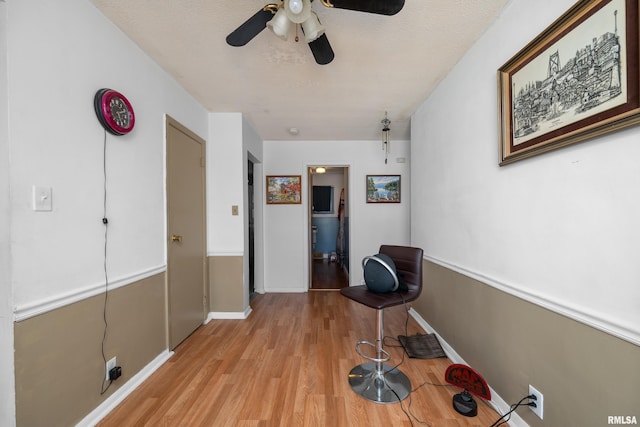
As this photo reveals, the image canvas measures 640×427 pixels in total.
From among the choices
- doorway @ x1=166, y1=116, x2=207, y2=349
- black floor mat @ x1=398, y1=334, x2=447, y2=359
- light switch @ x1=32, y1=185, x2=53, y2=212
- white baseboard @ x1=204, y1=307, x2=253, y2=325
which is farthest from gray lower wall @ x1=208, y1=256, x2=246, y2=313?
black floor mat @ x1=398, y1=334, x2=447, y2=359

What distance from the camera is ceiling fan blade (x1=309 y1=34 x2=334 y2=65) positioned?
1.37 m

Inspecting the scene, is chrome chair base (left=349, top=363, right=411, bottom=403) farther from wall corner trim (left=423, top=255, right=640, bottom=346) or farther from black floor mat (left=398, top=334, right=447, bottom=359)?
wall corner trim (left=423, top=255, right=640, bottom=346)

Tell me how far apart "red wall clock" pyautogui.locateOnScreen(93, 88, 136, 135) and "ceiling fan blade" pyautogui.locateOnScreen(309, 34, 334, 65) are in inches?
49.9

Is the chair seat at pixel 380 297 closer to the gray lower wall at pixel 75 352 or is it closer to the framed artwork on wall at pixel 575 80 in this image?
the framed artwork on wall at pixel 575 80

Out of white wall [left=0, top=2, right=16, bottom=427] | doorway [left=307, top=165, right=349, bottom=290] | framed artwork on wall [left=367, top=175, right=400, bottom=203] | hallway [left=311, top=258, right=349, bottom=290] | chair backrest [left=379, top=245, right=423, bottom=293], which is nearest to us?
white wall [left=0, top=2, right=16, bottom=427]

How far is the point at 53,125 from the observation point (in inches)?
46.7

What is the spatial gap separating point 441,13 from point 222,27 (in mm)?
1368

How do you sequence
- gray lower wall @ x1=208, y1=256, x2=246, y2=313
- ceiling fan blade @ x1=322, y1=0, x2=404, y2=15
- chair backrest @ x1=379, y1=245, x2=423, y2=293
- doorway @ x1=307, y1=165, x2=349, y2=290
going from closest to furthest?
ceiling fan blade @ x1=322, y1=0, x2=404, y2=15 < chair backrest @ x1=379, y1=245, x2=423, y2=293 < gray lower wall @ x1=208, y1=256, x2=246, y2=313 < doorway @ x1=307, y1=165, x2=349, y2=290

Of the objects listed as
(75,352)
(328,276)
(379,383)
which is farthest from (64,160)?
(328,276)

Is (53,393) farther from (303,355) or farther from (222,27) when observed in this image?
(222,27)

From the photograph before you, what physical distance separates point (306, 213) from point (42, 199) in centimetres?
294

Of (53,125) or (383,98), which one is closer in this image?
(53,125)

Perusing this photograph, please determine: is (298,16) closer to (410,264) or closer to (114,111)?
(114,111)

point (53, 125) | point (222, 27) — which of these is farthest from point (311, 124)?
point (53, 125)
